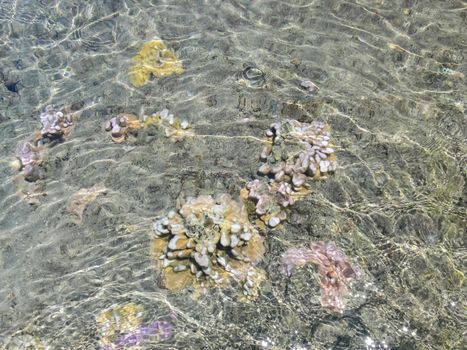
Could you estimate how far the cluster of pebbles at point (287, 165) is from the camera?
5.15 metres

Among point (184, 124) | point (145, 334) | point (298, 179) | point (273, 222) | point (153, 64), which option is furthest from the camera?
point (153, 64)

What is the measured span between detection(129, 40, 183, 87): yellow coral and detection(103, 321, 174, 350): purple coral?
433 centimetres

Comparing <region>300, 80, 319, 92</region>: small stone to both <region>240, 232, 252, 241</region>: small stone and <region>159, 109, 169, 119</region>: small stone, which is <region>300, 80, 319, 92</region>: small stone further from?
<region>240, 232, 252, 241</region>: small stone

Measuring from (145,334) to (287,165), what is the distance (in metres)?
2.78

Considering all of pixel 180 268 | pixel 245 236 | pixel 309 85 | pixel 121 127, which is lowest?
pixel 180 268

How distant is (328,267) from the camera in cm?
461

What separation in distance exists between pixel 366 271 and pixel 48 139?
17.6 ft

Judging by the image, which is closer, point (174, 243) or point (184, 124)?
point (174, 243)

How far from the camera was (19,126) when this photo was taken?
7031 millimetres

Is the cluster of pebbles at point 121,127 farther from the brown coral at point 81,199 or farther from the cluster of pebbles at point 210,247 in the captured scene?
the cluster of pebbles at point 210,247

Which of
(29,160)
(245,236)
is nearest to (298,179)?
(245,236)

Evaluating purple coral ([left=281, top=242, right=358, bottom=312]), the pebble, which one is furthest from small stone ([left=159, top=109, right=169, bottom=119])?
purple coral ([left=281, top=242, right=358, bottom=312])

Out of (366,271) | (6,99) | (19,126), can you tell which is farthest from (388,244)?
(6,99)

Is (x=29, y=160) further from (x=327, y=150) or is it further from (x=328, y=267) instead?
(x=328, y=267)
